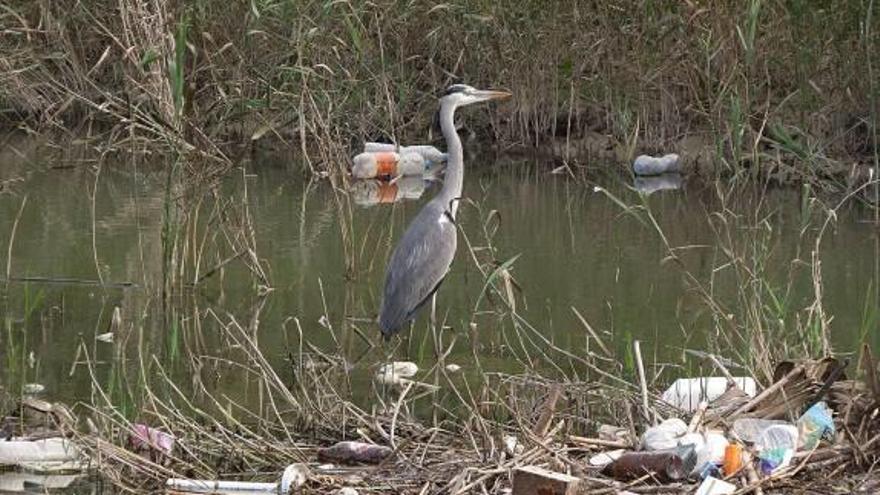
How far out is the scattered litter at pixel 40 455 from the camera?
5.41m

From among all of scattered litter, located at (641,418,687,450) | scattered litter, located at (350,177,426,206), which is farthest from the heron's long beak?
scattered litter, located at (641,418,687,450)

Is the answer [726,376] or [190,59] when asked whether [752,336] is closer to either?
[726,376]

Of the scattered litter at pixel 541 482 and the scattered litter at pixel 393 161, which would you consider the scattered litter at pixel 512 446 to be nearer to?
the scattered litter at pixel 541 482

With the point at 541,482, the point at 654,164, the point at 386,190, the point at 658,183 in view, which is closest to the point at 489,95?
the point at 386,190

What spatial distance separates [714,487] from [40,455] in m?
2.05

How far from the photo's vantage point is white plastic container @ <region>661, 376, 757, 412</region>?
5457 millimetres

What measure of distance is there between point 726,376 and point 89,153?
28.4 ft

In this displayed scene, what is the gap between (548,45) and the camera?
1267 cm

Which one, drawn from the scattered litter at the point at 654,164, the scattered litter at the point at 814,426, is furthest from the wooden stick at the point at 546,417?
the scattered litter at the point at 654,164

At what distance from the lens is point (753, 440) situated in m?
4.88

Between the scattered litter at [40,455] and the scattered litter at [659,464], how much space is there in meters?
1.66

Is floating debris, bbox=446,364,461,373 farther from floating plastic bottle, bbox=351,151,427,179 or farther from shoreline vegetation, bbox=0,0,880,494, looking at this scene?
floating plastic bottle, bbox=351,151,427,179

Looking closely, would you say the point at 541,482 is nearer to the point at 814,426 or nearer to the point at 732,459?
the point at 732,459

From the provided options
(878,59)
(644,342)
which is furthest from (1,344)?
(878,59)
